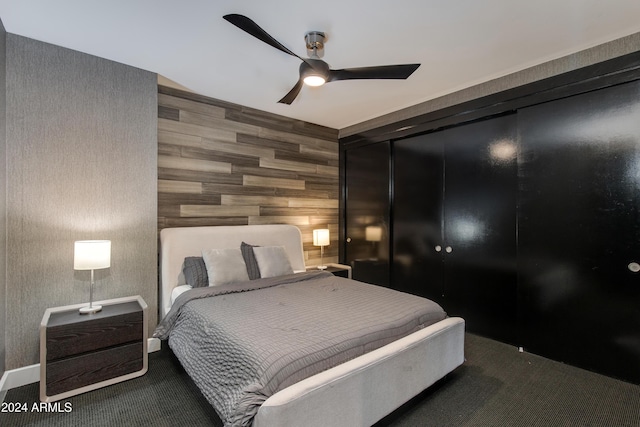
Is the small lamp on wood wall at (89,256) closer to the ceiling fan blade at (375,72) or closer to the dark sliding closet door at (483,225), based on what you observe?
the ceiling fan blade at (375,72)

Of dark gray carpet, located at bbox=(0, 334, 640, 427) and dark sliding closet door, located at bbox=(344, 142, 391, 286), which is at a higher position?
dark sliding closet door, located at bbox=(344, 142, 391, 286)

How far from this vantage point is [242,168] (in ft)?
12.0

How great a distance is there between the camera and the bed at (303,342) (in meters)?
1.39

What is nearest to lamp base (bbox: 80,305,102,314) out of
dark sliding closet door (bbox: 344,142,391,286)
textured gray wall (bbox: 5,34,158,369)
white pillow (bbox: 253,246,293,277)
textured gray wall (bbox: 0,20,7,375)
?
textured gray wall (bbox: 5,34,158,369)

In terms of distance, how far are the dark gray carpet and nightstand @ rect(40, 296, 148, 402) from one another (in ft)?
0.31

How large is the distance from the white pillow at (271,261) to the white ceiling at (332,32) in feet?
5.71

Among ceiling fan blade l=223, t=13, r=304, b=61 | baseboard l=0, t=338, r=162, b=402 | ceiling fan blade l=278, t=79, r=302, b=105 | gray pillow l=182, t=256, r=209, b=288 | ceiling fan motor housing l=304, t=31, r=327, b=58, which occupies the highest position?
ceiling fan motor housing l=304, t=31, r=327, b=58

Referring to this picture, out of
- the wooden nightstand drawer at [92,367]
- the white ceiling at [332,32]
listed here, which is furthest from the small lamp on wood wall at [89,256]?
the white ceiling at [332,32]

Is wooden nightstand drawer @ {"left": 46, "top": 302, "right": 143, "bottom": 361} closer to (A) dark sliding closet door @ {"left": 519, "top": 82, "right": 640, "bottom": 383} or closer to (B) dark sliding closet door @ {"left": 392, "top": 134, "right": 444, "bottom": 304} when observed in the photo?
(B) dark sliding closet door @ {"left": 392, "top": 134, "right": 444, "bottom": 304}

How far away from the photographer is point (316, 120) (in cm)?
427

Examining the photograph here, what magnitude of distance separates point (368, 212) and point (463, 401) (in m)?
2.61

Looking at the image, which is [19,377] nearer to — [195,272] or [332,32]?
[195,272]

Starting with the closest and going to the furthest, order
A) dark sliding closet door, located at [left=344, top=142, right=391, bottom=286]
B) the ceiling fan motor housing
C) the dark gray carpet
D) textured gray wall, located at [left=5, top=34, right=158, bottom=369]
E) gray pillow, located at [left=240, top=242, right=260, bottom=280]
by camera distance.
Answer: the dark gray carpet, the ceiling fan motor housing, textured gray wall, located at [left=5, top=34, right=158, bottom=369], gray pillow, located at [left=240, top=242, right=260, bottom=280], dark sliding closet door, located at [left=344, top=142, right=391, bottom=286]

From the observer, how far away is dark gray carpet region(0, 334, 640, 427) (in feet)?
5.98
